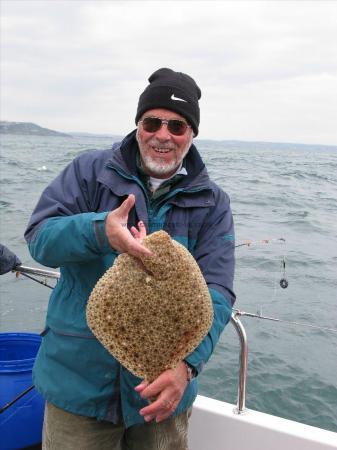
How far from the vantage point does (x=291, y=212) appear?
2377 cm

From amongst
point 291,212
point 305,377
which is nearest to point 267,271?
point 305,377

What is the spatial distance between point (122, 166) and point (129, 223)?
296 millimetres

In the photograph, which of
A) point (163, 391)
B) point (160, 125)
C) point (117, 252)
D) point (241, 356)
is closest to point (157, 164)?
point (160, 125)

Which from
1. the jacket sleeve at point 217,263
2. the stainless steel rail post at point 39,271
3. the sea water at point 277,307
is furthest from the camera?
the sea water at point 277,307

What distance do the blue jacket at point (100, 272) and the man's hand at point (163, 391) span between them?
0.22 metres

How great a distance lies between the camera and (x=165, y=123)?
2.62 meters

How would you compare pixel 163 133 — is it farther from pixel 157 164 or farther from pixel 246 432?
pixel 246 432

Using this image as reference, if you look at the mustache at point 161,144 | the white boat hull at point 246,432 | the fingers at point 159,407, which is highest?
the mustache at point 161,144

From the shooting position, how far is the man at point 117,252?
2514 millimetres

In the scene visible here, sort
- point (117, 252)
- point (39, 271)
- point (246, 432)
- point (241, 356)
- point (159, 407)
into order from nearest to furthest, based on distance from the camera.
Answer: point (159, 407)
point (117, 252)
point (241, 356)
point (246, 432)
point (39, 271)

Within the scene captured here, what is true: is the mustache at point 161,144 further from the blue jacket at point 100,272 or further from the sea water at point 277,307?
the sea water at point 277,307

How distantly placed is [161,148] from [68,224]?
27.3 inches

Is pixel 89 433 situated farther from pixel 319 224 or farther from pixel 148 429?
pixel 319 224

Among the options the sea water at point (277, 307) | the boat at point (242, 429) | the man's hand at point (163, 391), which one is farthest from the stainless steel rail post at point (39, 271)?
the sea water at point (277, 307)
